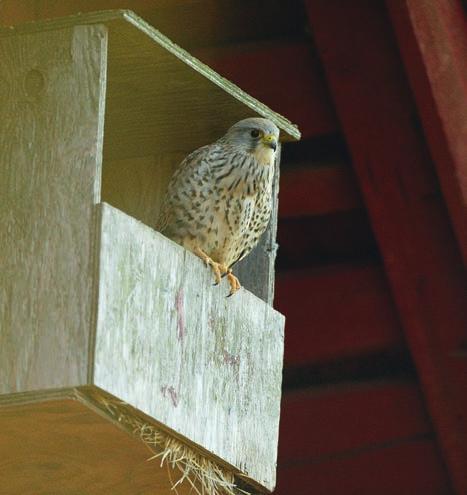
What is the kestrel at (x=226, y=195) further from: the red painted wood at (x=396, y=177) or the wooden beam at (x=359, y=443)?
the wooden beam at (x=359, y=443)

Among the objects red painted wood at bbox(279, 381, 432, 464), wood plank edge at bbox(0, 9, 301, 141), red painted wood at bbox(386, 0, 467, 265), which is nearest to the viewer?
wood plank edge at bbox(0, 9, 301, 141)

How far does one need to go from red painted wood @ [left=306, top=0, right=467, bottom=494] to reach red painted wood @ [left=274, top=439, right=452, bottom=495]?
542 millimetres

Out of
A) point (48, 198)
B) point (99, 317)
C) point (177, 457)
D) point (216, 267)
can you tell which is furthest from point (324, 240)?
point (99, 317)

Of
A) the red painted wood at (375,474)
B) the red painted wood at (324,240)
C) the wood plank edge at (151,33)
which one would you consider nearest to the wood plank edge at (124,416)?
the wood plank edge at (151,33)

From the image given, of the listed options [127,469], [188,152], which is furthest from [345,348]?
[127,469]

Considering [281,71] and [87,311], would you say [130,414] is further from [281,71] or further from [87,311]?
[281,71]

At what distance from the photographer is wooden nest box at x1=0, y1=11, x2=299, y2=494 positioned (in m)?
5.91

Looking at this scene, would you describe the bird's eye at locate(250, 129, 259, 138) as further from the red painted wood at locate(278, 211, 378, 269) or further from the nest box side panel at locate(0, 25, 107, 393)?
the nest box side panel at locate(0, 25, 107, 393)

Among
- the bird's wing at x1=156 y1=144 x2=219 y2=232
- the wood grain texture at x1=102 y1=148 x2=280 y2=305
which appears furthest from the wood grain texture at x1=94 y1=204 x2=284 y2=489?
the wood grain texture at x1=102 y1=148 x2=280 y2=305

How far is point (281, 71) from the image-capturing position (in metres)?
7.32

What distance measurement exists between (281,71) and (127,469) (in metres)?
1.58

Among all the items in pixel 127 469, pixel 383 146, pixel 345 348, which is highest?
pixel 383 146

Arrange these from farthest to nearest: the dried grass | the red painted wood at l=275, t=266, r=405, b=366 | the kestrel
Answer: the red painted wood at l=275, t=266, r=405, b=366 → the kestrel → the dried grass

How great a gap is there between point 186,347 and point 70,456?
417 mm
